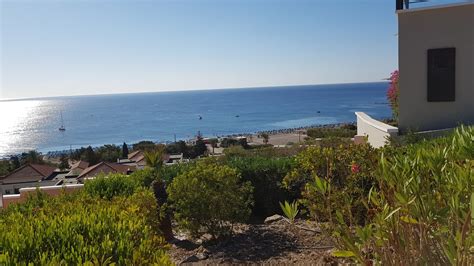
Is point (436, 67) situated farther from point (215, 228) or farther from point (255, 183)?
point (215, 228)

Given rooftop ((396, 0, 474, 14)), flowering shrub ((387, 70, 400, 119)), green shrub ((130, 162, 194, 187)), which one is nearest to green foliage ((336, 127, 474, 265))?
green shrub ((130, 162, 194, 187))

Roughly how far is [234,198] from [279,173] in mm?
1670

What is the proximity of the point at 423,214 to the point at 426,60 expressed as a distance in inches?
356

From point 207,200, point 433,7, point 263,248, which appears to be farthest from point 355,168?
point 433,7

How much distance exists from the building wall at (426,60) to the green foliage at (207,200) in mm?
6353

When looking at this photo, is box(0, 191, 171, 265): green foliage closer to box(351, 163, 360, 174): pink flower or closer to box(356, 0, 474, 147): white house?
box(351, 163, 360, 174): pink flower

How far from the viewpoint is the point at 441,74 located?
10.0m

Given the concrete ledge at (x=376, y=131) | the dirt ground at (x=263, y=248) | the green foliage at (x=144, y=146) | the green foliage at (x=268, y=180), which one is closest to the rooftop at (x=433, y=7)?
the concrete ledge at (x=376, y=131)

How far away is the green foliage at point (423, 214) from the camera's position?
2.15 meters

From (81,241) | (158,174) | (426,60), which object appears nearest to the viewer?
(81,241)

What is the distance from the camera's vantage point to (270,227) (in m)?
6.58

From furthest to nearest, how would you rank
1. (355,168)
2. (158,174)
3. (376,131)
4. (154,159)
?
1. (376,131)
2. (154,159)
3. (158,174)
4. (355,168)

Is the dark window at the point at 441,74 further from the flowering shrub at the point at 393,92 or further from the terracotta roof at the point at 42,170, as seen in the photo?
the terracotta roof at the point at 42,170

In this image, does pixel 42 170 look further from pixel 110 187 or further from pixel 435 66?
pixel 435 66
